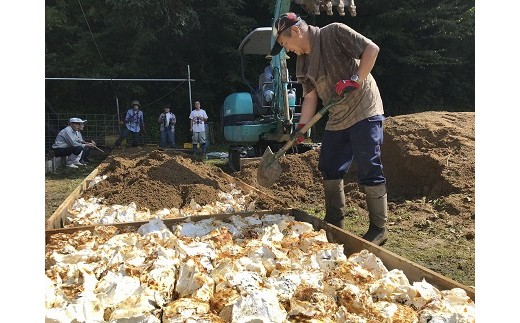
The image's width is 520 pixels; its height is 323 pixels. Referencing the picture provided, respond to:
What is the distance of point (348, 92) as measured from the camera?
3.17 meters

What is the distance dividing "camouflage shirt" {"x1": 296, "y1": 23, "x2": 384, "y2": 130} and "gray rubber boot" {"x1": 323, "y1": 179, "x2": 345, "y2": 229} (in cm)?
45

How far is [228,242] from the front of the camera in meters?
2.63

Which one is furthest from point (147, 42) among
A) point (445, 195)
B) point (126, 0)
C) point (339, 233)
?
point (339, 233)

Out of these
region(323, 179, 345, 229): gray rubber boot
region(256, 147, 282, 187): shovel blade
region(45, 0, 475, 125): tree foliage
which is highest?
region(45, 0, 475, 125): tree foliage

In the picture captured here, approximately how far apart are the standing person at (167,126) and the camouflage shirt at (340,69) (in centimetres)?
1013

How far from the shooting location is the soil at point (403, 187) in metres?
3.73

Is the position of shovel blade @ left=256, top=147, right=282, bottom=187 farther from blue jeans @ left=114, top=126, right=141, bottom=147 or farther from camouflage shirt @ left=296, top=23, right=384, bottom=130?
blue jeans @ left=114, top=126, right=141, bottom=147

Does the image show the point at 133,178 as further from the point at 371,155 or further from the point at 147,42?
the point at 147,42

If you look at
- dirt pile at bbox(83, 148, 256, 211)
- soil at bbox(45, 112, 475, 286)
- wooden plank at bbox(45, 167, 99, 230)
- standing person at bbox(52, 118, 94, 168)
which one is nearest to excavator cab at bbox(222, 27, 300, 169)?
soil at bbox(45, 112, 475, 286)

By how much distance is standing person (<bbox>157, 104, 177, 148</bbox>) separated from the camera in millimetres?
13211

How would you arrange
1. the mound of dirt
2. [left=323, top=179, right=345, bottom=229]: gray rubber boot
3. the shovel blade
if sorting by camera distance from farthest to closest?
1. the mound of dirt
2. the shovel blade
3. [left=323, top=179, right=345, bottom=229]: gray rubber boot

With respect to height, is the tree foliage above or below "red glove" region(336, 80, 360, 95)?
above

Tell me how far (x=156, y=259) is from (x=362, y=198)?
337cm

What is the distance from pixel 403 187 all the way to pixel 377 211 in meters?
2.45
